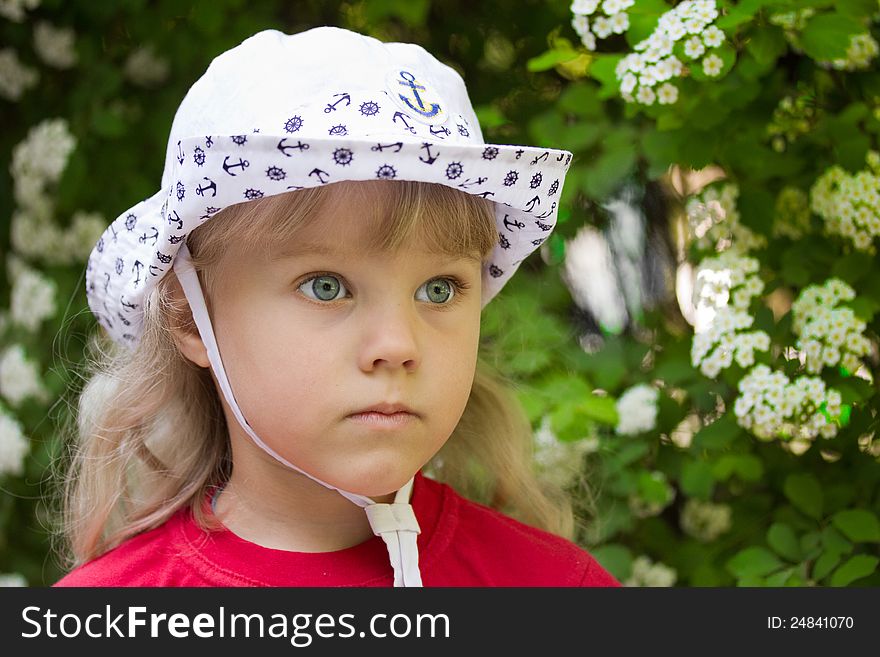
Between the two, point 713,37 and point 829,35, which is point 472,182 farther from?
point 829,35

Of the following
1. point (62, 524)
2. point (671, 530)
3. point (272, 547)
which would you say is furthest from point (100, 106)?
point (671, 530)

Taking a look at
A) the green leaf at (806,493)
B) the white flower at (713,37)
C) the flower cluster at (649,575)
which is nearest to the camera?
the white flower at (713,37)

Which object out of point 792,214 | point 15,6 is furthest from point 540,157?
point 15,6

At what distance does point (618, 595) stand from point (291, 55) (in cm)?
84

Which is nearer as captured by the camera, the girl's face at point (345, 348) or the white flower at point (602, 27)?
the girl's face at point (345, 348)

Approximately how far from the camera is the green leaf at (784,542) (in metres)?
1.76

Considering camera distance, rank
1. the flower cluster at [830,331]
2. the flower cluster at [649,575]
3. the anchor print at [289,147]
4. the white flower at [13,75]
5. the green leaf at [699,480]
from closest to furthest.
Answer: the anchor print at [289,147] < the flower cluster at [830,331] < the green leaf at [699,480] < the flower cluster at [649,575] < the white flower at [13,75]

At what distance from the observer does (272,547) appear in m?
1.46

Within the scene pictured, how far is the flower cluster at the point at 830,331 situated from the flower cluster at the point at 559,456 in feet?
1.63

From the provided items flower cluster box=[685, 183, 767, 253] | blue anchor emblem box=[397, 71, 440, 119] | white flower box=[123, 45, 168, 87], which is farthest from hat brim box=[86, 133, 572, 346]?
white flower box=[123, 45, 168, 87]

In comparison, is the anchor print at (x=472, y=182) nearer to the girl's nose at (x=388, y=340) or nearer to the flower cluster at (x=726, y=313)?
the girl's nose at (x=388, y=340)

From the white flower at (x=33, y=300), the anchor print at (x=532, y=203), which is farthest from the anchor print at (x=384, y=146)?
the white flower at (x=33, y=300)

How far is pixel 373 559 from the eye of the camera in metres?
1.47

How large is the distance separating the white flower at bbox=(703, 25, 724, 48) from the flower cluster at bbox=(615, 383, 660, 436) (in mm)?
716
